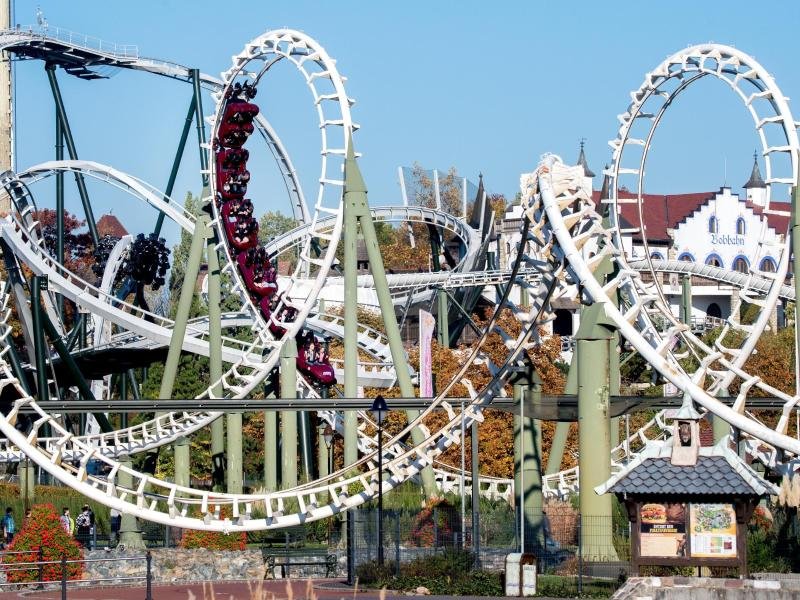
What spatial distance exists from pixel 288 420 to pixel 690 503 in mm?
19254

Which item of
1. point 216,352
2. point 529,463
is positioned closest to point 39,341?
point 216,352

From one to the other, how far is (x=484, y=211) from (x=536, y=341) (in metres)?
50.1

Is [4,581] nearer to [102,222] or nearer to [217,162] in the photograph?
[217,162]

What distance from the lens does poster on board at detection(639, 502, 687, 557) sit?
22.2 metres

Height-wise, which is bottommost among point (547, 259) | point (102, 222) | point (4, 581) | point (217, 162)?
point (4, 581)

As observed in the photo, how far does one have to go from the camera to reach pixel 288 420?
40.3 meters

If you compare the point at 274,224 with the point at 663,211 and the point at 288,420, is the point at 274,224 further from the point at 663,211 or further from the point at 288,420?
the point at 288,420

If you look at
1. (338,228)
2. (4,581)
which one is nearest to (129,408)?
(4,581)

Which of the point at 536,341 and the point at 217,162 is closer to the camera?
the point at 536,341

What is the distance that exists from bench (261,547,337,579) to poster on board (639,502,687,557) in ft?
29.7

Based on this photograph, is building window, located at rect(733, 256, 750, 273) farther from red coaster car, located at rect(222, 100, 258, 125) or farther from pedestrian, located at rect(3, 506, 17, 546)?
pedestrian, located at rect(3, 506, 17, 546)

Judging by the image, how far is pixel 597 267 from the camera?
28344 millimetres

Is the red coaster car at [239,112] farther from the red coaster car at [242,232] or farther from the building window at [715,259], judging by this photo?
the building window at [715,259]

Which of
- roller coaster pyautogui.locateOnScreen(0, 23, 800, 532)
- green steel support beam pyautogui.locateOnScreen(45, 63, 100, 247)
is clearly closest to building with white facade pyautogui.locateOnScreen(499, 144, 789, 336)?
roller coaster pyautogui.locateOnScreen(0, 23, 800, 532)
